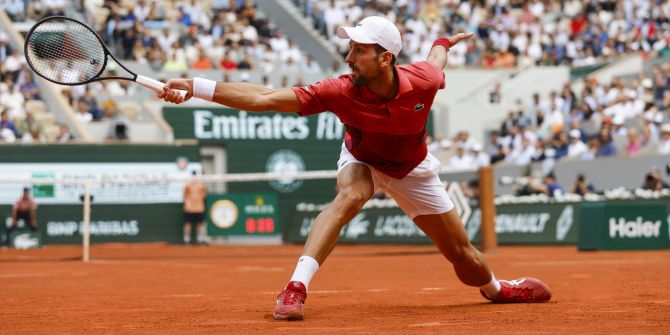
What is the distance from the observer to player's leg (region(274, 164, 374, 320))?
7.05m

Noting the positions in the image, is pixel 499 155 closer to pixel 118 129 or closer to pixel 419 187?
pixel 118 129

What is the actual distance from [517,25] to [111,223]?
14801 mm

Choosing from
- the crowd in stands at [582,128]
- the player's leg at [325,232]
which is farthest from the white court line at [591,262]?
the player's leg at [325,232]

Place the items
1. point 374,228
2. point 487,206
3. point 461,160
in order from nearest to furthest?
point 487,206 < point 374,228 < point 461,160

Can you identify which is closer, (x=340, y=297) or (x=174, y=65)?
(x=340, y=297)

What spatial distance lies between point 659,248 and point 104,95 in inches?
550

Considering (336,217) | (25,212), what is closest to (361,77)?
(336,217)

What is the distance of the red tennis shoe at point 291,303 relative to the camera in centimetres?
700

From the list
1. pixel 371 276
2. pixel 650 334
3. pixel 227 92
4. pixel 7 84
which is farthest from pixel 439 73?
pixel 7 84

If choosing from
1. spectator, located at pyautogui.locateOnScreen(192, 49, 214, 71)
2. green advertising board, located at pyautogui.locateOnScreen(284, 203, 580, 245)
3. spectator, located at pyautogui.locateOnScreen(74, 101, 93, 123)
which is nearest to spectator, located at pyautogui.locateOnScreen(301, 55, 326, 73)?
spectator, located at pyautogui.locateOnScreen(192, 49, 214, 71)

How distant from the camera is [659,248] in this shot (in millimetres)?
18172

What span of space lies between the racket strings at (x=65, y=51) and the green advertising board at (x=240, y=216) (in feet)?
56.0

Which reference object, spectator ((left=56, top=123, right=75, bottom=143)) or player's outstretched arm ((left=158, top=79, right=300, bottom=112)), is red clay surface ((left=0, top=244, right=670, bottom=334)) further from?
spectator ((left=56, top=123, right=75, bottom=143))

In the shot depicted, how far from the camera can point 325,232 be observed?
7.34m
